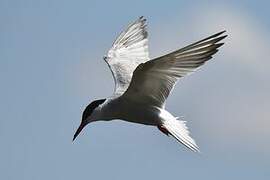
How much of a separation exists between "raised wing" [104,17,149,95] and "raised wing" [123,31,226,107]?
2.21m

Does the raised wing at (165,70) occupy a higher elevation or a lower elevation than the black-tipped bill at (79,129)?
higher

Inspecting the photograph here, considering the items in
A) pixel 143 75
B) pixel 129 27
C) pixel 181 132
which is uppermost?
pixel 129 27

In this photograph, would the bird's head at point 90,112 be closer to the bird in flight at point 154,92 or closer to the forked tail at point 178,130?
the bird in flight at point 154,92

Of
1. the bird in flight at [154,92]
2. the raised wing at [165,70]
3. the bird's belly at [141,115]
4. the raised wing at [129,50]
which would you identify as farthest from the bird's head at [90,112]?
the raised wing at [129,50]

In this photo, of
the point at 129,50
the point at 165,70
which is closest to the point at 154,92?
the point at 165,70

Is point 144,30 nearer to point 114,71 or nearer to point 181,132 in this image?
point 114,71

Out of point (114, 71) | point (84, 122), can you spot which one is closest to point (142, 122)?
point (84, 122)

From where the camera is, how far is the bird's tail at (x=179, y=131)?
1098 cm

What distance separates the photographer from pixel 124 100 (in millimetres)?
10953

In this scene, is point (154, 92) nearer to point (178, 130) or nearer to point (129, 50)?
point (178, 130)

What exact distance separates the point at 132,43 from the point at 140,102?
3.82 m

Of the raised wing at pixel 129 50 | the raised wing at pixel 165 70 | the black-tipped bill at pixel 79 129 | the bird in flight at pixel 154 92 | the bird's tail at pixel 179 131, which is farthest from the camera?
the raised wing at pixel 129 50

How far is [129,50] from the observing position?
1457 cm

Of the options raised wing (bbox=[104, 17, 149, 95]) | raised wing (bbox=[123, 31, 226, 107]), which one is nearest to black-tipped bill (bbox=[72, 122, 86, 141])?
raised wing (bbox=[104, 17, 149, 95])
